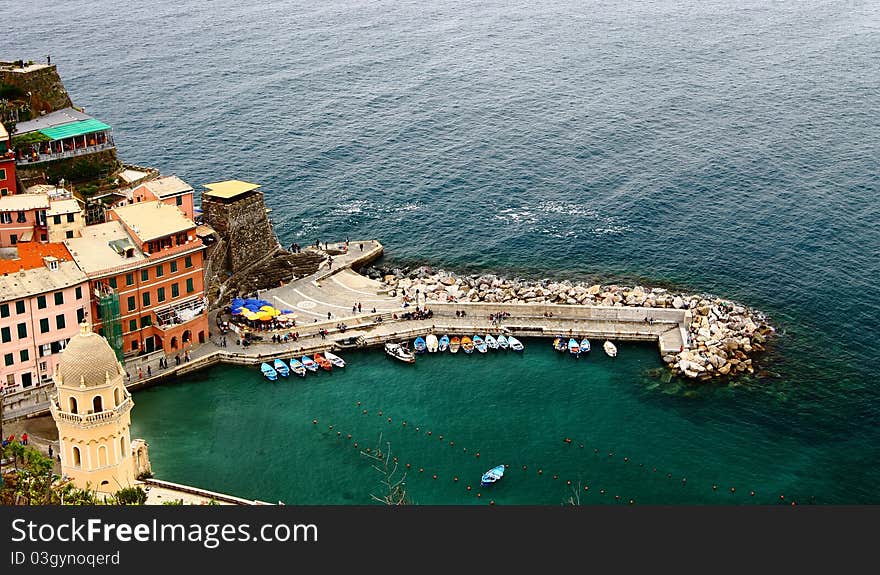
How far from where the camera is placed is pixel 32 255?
136875 mm

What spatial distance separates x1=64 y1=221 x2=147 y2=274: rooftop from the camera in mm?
139625

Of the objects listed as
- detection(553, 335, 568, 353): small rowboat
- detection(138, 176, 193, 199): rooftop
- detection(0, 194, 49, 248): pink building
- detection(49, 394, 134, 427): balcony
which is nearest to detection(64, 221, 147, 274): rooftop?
detection(0, 194, 49, 248): pink building

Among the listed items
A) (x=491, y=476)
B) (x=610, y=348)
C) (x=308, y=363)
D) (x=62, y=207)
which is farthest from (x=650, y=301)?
(x=62, y=207)

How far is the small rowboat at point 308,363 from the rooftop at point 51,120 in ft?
195

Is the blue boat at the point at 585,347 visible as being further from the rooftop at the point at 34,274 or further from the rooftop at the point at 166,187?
the rooftop at the point at 34,274

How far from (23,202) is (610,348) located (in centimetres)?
7933

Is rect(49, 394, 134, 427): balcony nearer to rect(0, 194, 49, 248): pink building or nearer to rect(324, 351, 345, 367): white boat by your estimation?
rect(324, 351, 345, 367): white boat

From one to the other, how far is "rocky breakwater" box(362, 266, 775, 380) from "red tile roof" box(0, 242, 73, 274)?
154 feet

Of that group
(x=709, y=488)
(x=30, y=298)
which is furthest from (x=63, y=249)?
(x=709, y=488)

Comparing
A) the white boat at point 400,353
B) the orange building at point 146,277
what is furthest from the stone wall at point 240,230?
the white boat at point 400,353

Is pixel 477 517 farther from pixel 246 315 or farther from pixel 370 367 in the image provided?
pixel 246 315

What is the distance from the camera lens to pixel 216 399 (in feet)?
457

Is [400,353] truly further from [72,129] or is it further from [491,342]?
[72,129]

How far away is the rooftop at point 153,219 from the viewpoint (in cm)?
14338
